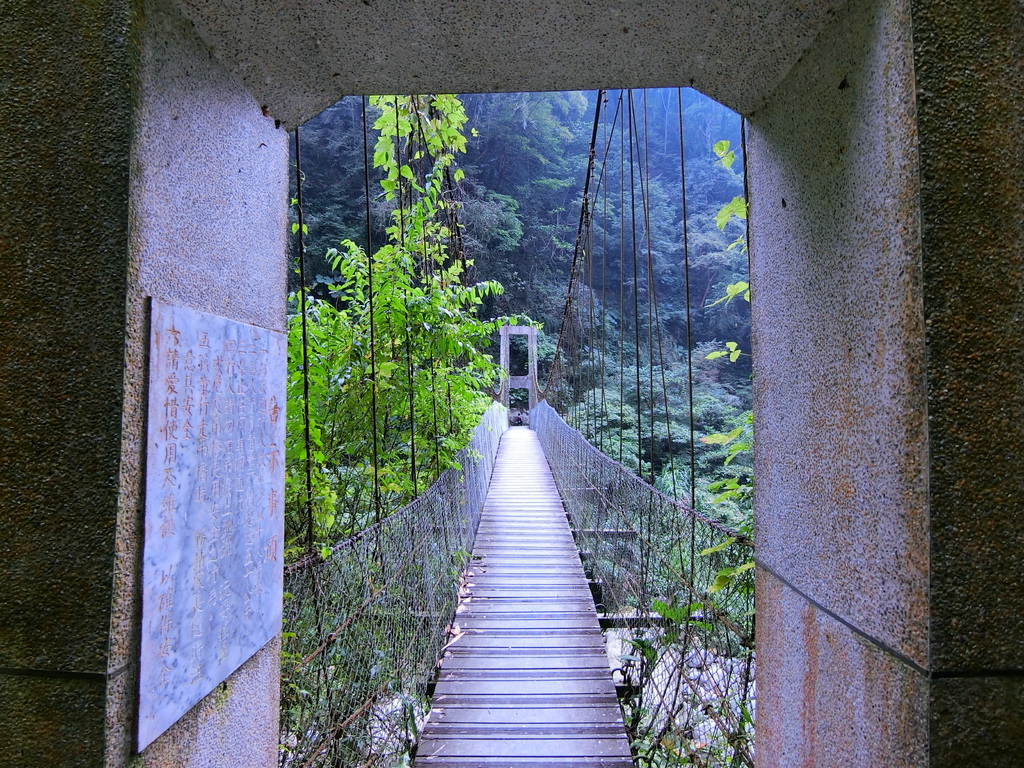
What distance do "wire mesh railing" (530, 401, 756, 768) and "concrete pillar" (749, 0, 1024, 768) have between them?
575mm

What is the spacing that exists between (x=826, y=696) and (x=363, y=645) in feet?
4.21

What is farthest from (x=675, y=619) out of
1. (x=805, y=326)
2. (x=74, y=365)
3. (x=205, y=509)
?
(x=74, y=365)

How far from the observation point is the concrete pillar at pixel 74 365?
2.12 ft

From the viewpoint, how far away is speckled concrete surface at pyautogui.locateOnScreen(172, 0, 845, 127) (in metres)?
0.84

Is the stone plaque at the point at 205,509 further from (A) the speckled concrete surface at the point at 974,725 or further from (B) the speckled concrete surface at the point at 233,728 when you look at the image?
(A) the speckled concrete surface at the point at 974,725

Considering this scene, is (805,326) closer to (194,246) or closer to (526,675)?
(194,246)

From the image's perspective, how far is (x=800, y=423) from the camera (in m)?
0.88

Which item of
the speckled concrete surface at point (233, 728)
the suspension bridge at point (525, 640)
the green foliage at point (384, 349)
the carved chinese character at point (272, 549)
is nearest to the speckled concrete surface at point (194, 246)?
the speckled concrete surface at point (233, 728)

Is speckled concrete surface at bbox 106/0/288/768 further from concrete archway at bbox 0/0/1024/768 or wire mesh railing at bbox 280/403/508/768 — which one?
wire mesh railing at bbox 280/403/508/768

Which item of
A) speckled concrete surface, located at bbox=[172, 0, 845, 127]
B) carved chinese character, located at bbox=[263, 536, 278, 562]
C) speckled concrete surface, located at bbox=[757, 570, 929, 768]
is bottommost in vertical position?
speckled concrete surface, located at bbox=[757, 570, 929, 768]

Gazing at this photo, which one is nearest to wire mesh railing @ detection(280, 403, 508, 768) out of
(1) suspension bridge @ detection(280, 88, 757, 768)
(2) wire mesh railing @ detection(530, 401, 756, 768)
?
(1) suspension bridge @ detection(280, 88, 757, 768)

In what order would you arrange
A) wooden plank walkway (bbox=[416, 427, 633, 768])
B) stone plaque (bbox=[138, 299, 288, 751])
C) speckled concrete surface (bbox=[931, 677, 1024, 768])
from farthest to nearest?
wooden plank walkway (bbox=[416, 427, 633, 768]) → stone plaque (bbox=[138, 299, 288, 751]) → speckled concrete surface (bbox=[931, 677, 1024, 768])

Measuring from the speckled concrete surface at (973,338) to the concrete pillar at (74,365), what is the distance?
88 cm

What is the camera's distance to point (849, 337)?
0.74 metres
